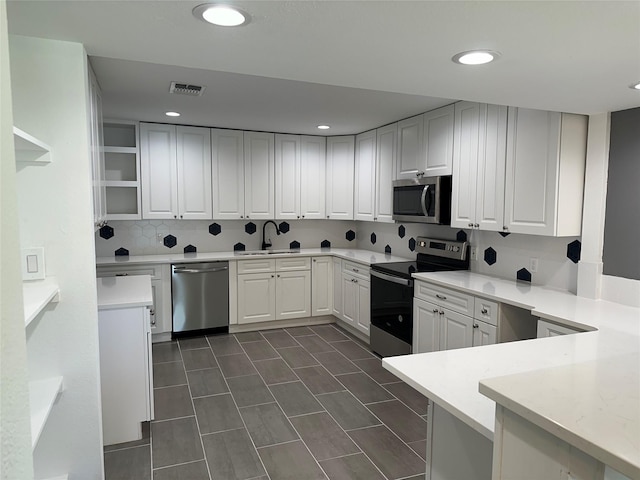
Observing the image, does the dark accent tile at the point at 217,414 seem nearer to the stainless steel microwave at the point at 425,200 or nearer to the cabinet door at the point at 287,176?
the stainless steel microwave at the point at 425,200

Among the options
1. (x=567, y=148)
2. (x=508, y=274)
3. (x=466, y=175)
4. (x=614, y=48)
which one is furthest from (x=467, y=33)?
(x=508, y=274)

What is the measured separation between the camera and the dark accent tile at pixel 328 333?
4.73 meters

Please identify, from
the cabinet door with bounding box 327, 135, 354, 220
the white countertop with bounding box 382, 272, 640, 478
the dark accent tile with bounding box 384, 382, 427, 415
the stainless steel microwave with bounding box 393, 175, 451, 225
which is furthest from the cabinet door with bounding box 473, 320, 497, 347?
the cabinet door with bounding box 327, 135, 354, 220

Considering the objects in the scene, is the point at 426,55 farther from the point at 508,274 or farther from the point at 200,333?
the point at 200,333

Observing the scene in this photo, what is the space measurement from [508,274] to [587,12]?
2.43 m

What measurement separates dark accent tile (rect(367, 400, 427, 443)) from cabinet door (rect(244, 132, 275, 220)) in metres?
2.77

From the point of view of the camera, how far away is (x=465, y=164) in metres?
3.44

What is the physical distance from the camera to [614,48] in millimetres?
1596

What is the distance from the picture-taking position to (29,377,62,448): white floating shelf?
1.52 m

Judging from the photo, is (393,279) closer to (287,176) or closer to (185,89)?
(287,176)

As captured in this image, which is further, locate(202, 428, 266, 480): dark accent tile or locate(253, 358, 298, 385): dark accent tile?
locate(253, 358, 298, 385): dark accent tile

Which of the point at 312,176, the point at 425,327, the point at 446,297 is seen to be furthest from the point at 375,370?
the point at 312,176

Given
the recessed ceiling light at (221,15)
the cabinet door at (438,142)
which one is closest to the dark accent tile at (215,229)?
the cabinet door at (438,142)

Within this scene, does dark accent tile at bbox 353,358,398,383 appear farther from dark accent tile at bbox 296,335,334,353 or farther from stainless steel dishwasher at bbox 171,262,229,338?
stainless steel dishwasher at bbox 171,262,229,338
